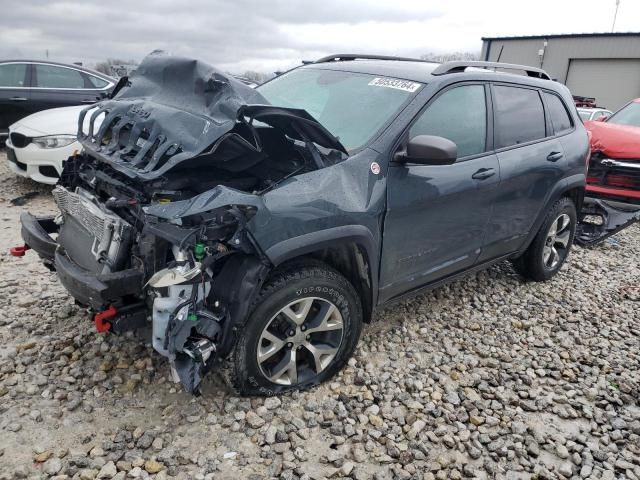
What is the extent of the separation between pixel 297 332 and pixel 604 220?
484cm

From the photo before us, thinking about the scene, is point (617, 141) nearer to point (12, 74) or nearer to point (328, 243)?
point (328, 243)

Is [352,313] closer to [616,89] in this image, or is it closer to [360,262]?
[360,262]

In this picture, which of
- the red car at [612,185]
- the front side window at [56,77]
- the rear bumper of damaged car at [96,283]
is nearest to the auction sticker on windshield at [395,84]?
the rear bumper of damaged car at [96,283]

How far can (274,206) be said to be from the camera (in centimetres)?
Answer: 249

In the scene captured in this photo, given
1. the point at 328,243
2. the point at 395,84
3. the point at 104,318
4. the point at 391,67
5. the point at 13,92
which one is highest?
the point at 391,67

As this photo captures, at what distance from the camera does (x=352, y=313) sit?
2984mm

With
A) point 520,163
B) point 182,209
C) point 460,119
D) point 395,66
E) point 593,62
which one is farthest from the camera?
point 593,62

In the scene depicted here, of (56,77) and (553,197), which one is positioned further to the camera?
(56,77)

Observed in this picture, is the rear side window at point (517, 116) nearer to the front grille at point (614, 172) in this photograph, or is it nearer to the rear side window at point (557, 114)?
the rear side window at point (557, 114)

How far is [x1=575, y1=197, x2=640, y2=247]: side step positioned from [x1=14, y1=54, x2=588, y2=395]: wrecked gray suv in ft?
9.03

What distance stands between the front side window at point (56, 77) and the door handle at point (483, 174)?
284 inches

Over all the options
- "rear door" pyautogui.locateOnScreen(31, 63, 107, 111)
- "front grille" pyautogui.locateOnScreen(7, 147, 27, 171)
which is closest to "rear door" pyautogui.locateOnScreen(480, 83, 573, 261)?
"front grille" pyautogui.locateOnScreen(7, 147, 27, 171)

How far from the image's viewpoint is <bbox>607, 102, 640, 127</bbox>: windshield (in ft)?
25.0

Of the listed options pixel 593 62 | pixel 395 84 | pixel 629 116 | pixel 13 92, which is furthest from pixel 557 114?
pixel 593 62
